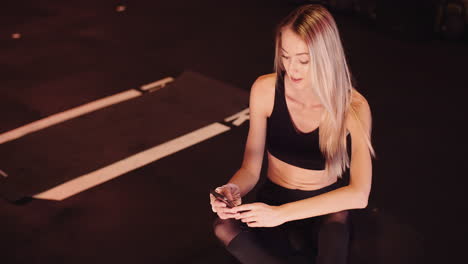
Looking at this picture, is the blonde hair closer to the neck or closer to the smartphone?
the neck

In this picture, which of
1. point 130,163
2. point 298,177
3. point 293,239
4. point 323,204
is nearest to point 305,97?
point 298,177

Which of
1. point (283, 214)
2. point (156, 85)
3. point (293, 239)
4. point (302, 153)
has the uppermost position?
point (302, 153)

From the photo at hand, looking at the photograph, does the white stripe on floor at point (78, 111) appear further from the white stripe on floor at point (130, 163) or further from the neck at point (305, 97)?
the neck at point (305, 97)

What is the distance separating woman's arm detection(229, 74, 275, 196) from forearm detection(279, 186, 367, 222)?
21 centimetres

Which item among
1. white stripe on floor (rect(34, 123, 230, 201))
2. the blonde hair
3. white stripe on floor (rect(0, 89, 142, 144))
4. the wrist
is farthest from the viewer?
white stripe on floor (rect(0, 89, 142, 144))

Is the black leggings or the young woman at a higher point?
the young woman

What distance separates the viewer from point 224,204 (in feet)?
5.42

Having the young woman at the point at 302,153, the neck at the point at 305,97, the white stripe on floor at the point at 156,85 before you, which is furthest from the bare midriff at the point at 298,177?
the white stripe on floor at the point at 156,85

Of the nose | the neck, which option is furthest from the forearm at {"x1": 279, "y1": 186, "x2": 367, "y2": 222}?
the nose

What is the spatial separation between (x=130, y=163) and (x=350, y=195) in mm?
1595

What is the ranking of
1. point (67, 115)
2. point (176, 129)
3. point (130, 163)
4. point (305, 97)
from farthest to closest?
point (67, 115)
point (176, 129)
point (130, 163)
point (305, 97)

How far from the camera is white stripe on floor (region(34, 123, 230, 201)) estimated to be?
2.71 m

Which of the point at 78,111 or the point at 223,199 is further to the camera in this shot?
the point at 78,111

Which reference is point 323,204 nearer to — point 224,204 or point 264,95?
point 224,204
